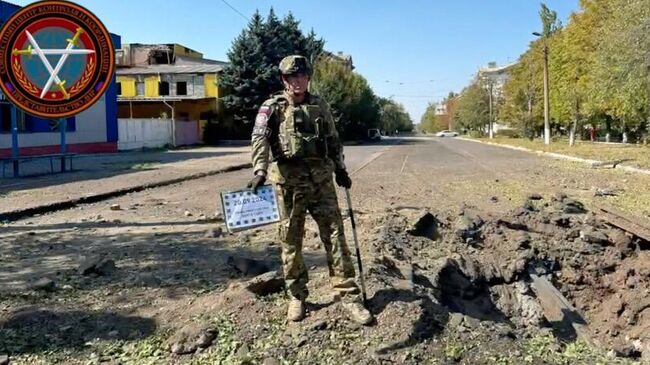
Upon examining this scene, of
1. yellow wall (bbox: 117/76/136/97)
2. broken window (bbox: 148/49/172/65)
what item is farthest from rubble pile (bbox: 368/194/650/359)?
broken window (bbox: 148/49/172/65)

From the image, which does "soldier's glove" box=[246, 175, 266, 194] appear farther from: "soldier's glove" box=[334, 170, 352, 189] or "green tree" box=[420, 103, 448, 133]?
"green tree" box=[420, 103, 448, 133]

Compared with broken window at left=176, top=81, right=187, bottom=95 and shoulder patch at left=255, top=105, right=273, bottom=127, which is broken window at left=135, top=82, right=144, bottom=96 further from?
shoulder patch at left=255, top=105, right=273, bottom=127

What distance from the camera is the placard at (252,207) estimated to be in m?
4.43

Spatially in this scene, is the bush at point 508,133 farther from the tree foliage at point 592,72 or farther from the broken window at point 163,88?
the broken window at point 163,88

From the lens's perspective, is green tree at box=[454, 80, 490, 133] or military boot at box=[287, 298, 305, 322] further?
green tree at box=[454, 80, 490, 133]

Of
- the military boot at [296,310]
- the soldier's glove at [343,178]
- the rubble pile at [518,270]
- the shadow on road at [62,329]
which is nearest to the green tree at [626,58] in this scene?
the rubble pile at [518,270]

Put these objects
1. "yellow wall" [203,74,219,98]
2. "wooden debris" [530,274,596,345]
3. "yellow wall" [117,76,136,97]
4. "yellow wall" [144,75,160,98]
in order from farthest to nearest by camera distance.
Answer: "yellow wall" [117,76,136,97] → "yellow wall" [144,75,160,98] → "yellow wall" [203,74,219,98] → "wooden debris" [530,274,596,345]

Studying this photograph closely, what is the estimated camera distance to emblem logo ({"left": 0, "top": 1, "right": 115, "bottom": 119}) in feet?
47.5

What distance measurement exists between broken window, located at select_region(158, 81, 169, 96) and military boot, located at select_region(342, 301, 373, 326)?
48089mm

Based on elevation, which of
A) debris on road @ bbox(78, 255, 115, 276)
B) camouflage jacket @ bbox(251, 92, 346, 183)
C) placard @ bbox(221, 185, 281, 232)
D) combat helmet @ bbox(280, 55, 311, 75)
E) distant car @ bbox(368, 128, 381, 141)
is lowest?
debris on road @ bbox(78, 255, 115, 276)

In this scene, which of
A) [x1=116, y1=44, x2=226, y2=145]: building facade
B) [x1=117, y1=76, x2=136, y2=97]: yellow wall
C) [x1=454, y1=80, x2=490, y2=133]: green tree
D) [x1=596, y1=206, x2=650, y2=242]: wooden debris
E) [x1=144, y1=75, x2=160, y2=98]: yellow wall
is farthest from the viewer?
[x1=454, y1=80, x2=490, y2=133]: green tree

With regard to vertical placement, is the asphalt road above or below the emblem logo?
below

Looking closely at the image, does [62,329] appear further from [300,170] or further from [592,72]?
[592,72]

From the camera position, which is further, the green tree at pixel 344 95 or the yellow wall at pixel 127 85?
the yellow wall at pixel 127 85
